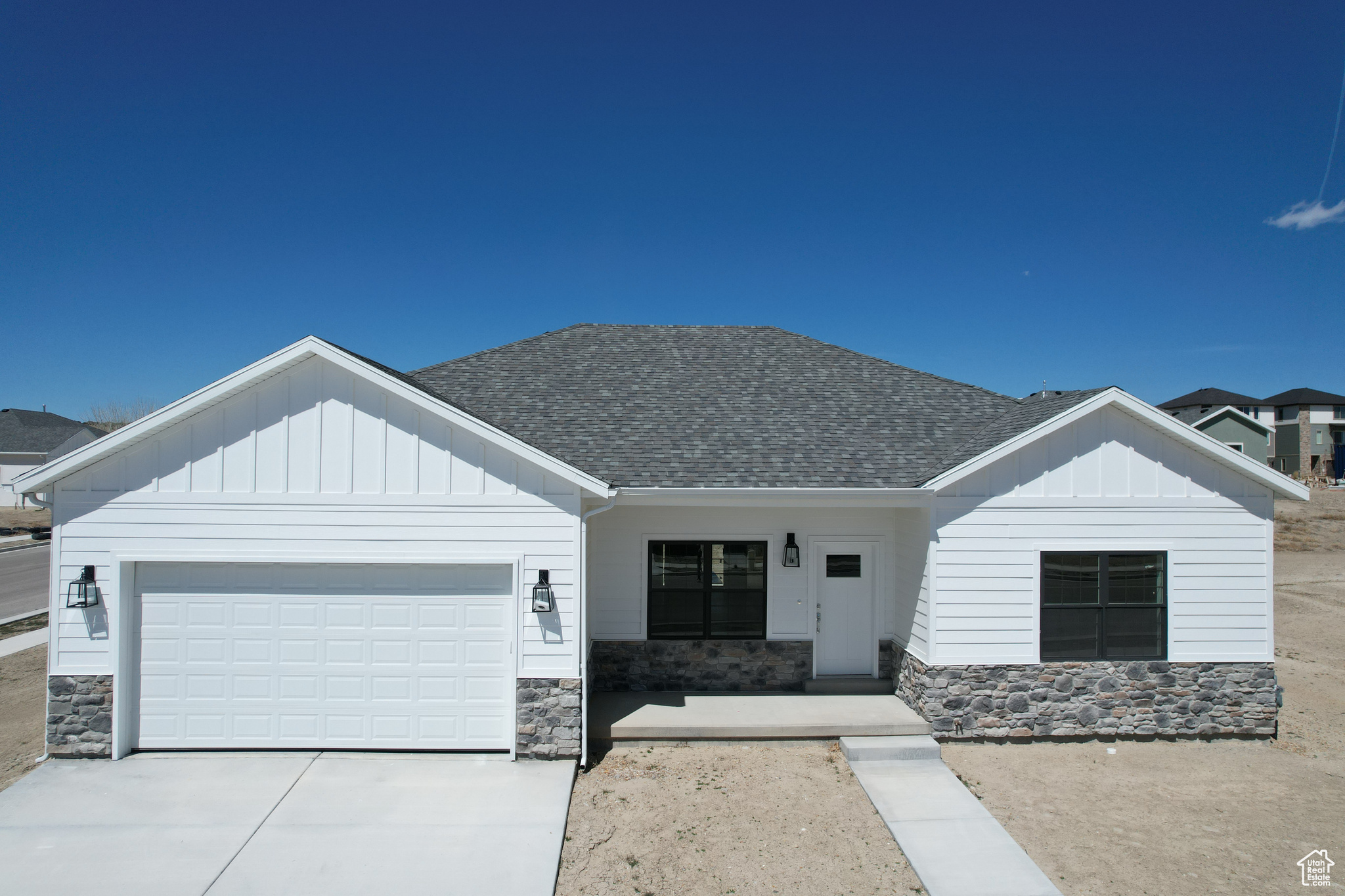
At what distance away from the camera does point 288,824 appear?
5.93 m

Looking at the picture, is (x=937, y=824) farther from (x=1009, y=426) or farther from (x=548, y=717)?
(x=1009, y=426)

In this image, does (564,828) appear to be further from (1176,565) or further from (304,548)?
(1176,565)

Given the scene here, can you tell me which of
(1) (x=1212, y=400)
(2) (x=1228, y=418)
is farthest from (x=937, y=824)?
(1) (x=1212, y=400)

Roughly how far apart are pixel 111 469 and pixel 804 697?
29.0ft

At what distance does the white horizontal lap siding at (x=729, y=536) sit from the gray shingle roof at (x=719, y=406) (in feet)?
2.87

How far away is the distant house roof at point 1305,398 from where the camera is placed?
159ft

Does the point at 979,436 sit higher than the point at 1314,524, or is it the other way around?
the point at 979,436

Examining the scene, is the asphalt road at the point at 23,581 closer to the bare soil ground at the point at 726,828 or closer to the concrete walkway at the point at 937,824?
the bare soil ground at the point at 726,828

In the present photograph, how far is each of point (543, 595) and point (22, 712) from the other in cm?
761

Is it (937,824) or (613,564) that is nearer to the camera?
(937,824)

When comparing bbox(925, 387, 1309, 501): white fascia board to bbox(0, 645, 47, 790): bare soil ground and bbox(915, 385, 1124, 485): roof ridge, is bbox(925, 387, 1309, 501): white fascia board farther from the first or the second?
bbox(0, 645, 47, 790): bare soil ground

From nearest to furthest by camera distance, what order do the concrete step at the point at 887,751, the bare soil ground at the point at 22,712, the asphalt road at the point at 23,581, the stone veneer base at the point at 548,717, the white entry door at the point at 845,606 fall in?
the bare soil ground at the point at 22,712, the stone veneer base at the point at 548,717, the concrete step at the point at 887,751, the white entry door at the point at 845,606, the asphalt road at the point at 23,581

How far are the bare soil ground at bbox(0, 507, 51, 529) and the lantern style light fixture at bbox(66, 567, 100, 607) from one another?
2997 cm

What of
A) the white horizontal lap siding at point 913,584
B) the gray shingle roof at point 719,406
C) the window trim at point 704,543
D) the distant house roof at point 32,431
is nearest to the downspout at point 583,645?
the gray shingle roof at point 719,406
